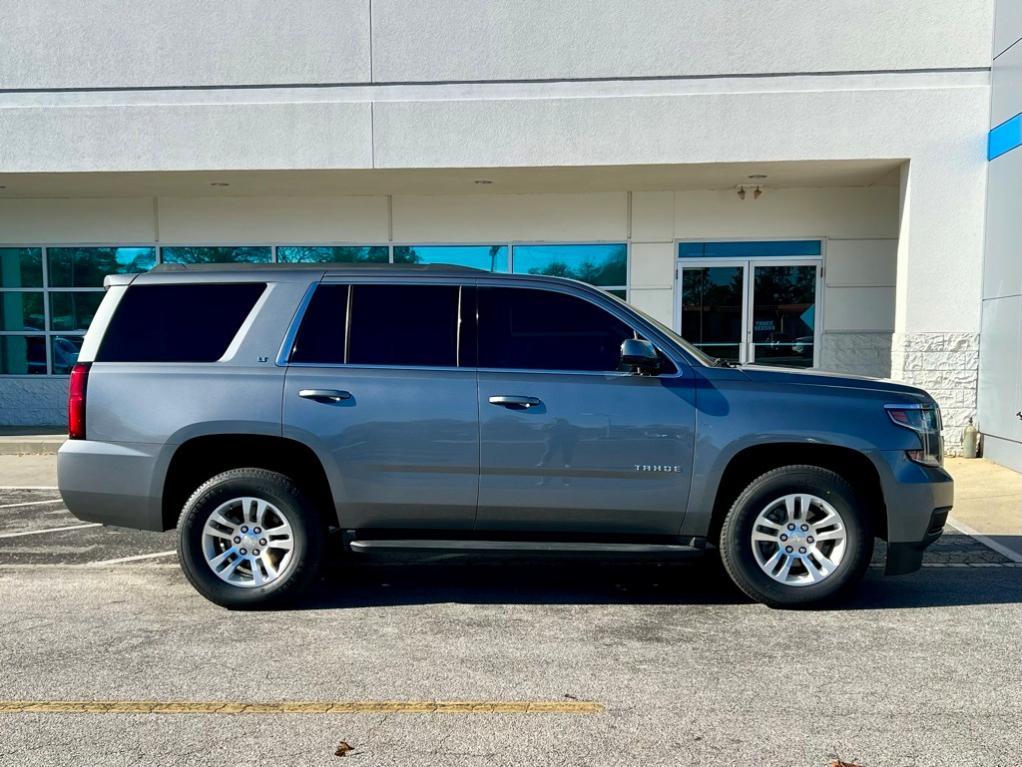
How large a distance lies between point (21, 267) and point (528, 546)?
12.5 meters

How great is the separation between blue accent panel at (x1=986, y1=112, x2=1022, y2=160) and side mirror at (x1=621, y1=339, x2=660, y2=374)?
7140 millimetres

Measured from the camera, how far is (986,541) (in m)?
6.76

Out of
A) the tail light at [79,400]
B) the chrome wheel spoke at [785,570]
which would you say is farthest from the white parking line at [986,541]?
the tail light at [79,400]

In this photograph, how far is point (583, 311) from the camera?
515 cm

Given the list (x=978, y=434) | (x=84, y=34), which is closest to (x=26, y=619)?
(x=84, y=34)

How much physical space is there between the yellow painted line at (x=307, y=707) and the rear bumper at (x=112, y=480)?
144cm

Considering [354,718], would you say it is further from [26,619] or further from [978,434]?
[978,434]

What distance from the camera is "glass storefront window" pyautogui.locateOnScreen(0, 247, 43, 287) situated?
44.7 ft

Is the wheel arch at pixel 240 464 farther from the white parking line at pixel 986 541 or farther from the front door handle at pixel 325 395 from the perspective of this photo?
the white parking line at pixel 986 541

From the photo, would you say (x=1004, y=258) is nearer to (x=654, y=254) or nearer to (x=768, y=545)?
(x=654, y=254)

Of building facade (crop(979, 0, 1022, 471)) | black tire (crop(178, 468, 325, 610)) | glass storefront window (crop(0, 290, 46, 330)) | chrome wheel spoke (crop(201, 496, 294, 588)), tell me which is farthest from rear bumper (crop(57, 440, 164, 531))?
glass storefront window (crop(0, 290, 46, 330))

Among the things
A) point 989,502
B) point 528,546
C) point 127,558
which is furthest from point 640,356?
point 989,502

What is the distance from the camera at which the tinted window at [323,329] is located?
5082 millimetres

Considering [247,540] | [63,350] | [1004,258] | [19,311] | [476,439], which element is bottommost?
[247,540]
